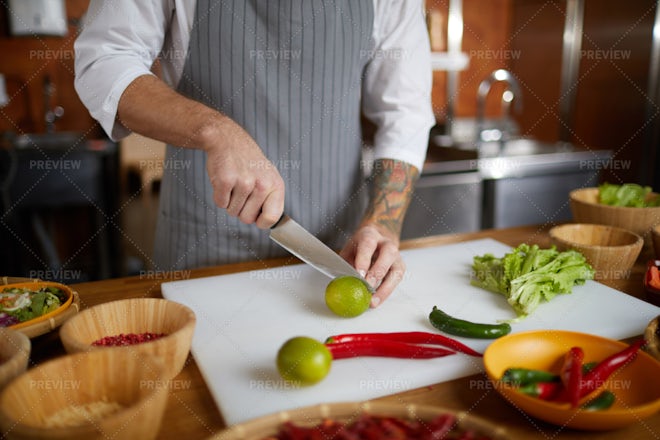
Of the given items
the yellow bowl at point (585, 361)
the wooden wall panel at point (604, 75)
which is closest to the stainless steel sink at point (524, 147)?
the wooden wall panel at point (604, 75)

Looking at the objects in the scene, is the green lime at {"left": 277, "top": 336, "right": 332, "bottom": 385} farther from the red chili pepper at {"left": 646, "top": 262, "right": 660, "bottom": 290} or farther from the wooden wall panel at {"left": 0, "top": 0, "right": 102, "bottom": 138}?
the wooden wall panel at {"left": 0, "top": 0, "right": 102, "bottom": 138}

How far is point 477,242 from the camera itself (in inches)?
71.3

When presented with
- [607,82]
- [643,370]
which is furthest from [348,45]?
[607,82]

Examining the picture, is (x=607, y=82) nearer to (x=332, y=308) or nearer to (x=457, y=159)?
(x=457, y=159)

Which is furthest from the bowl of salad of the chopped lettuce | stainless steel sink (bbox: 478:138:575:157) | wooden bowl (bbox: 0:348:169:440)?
stainless steel sink (bbox: 478:138:575:157)

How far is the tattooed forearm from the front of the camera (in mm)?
1696

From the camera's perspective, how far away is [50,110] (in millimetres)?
4723

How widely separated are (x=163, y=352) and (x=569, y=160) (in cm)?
323

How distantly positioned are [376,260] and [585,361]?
558 mm

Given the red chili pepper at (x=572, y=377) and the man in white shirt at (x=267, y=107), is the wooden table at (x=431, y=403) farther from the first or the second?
the man in white shirt at (x=267, y=107)

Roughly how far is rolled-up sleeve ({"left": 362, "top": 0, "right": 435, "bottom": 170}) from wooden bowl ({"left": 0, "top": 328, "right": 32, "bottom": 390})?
4.06 ft

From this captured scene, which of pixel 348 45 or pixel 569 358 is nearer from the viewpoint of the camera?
pixel 569 358

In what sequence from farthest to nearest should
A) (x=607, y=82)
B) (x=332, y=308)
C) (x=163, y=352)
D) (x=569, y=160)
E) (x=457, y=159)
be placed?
Answer: 1. (x=607, y=82)
2. (x=457, y=159)
3. (x=569, y=160)
4. (x=332, y=308)
5. (x=163, y=352)

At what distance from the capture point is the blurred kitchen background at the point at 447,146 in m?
3.41
